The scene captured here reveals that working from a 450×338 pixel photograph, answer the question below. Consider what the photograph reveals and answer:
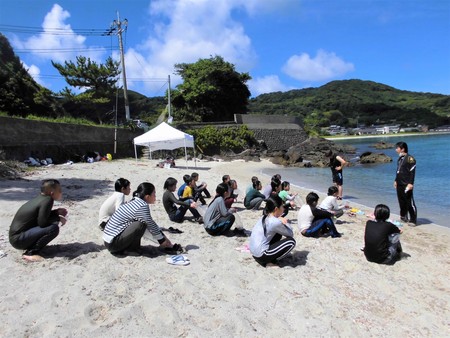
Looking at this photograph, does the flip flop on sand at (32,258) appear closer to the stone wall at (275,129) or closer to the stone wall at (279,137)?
the stone wall at (275,129)

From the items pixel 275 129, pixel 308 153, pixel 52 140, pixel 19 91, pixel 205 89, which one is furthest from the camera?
pixel 275 129

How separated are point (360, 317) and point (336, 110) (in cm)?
15784

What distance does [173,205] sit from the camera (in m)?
7.77

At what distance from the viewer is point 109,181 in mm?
12305

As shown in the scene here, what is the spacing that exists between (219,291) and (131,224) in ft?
5.44

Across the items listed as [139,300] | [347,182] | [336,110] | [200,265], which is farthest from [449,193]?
[336,110]

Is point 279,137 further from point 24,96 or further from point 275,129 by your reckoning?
point 24,96

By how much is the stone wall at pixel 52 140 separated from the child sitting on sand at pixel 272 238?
1256 cm

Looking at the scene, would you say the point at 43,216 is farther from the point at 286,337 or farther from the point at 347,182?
the point at 347,182

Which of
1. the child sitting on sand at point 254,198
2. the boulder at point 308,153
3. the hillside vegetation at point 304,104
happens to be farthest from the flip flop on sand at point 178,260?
the hillside vegetation at point 304,104

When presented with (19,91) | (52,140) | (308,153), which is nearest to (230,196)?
(52,140)

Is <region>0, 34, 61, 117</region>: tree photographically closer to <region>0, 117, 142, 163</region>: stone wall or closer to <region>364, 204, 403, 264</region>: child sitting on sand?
<region>0, 117, 142, 163</region>: stone wall

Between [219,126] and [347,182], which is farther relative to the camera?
[219,126]

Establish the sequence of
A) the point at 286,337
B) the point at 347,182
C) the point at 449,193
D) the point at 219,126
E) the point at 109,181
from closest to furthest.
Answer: the point at 286,337 < the point at 109,181 < the point at 449,193 < the point at 347,182 < the point at 219,126
